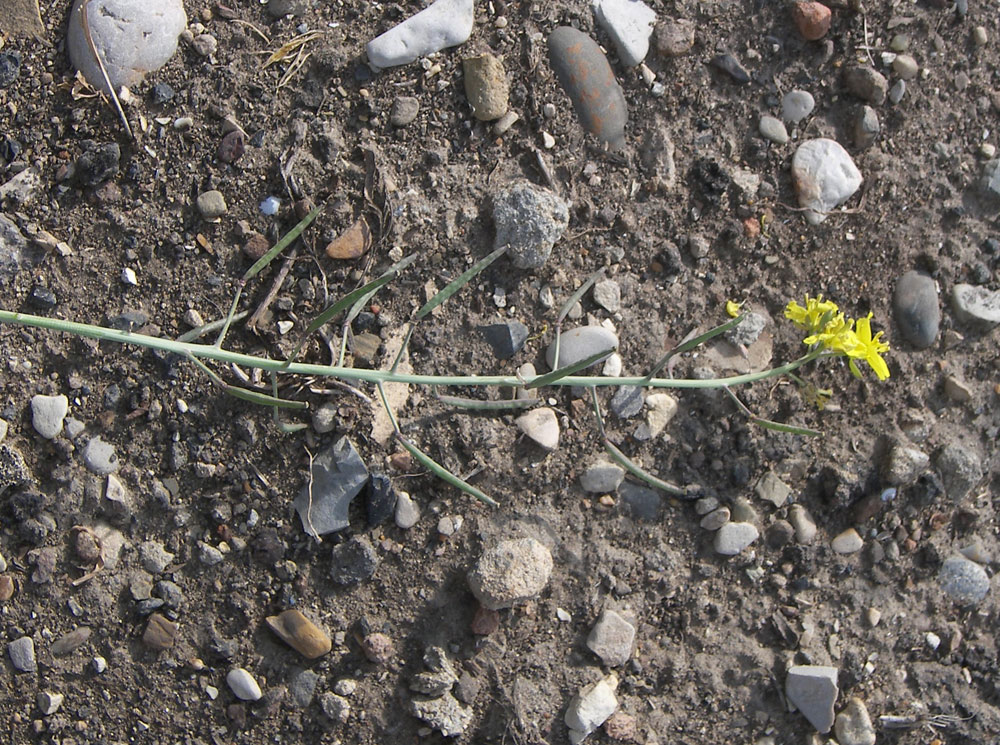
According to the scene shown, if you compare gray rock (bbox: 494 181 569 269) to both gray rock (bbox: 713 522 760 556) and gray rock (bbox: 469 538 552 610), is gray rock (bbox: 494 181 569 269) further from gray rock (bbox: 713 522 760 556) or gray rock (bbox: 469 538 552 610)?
gray rock (bbox: 713 522 760 556)

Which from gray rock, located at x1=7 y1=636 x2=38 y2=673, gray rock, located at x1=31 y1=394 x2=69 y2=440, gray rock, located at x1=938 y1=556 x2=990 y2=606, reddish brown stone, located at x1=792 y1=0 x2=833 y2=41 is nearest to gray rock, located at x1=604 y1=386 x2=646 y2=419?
gray rock, located at x1=938 y1=556 x2=990 y2=606

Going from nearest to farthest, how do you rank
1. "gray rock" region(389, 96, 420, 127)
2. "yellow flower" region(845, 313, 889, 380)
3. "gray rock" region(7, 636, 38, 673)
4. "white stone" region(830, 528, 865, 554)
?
"yellow flower" region(845, 313, 889, 380) → "gray rock" region(7, 636, 38, 673) → "gray rock" region(389, 96, 420, 127) → "white stone" region(830, 528, 865, 554)

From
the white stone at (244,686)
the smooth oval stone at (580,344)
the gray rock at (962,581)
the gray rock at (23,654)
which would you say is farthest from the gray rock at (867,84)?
the gray rock at (23,654)

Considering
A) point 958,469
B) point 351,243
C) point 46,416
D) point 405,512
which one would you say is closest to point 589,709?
point 405,512

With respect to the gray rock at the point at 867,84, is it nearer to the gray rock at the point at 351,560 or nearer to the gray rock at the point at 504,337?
the gray rock at the point at 504,337

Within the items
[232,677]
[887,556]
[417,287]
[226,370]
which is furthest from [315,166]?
[887,556]

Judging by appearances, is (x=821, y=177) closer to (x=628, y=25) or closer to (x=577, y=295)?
(x=628, y=25)
